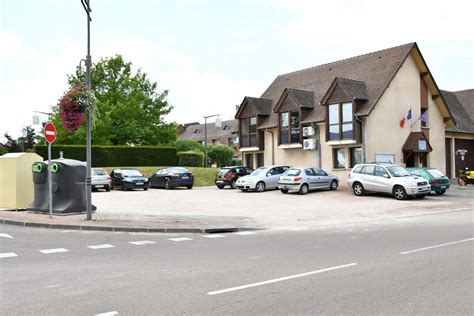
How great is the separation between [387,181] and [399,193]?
0.90 m

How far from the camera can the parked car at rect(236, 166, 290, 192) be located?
92.7ft

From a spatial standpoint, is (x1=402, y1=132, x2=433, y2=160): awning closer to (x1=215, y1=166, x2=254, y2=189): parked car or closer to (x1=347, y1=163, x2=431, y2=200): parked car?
(x1=347, y1=163, x2=431, y2=200): parked car

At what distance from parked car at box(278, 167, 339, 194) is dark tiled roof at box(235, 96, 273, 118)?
10.8m

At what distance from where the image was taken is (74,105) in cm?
1453

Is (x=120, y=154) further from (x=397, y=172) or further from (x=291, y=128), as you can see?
(x=397, y=172)

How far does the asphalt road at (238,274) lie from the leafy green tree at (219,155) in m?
Result: 49.0

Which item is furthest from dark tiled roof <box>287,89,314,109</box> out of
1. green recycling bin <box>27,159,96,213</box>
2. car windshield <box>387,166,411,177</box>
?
green recycling bin <box>27,159,96,213</box>

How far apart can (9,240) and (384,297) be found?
886 centimetres

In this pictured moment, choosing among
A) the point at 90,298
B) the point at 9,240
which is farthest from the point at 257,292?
the point at 9,240

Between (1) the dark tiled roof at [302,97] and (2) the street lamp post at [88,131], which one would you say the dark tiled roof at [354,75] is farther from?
(2) the street lamp post at [88,131]

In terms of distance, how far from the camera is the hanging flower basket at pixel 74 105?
14523mm

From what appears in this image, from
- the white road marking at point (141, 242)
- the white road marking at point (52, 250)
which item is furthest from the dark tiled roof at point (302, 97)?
the white road marking at point (52, 250)

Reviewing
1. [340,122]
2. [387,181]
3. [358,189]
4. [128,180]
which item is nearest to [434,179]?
[387,181]

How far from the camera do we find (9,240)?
11.0 m
